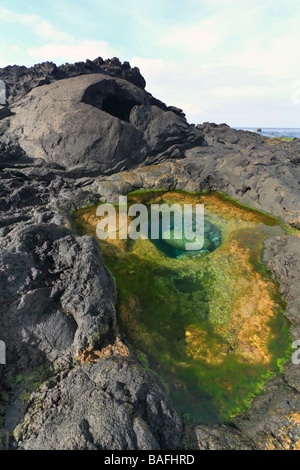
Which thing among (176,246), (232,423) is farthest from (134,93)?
(232,423)

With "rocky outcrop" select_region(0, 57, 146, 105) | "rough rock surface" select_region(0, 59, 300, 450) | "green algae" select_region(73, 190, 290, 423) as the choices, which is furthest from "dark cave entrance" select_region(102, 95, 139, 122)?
"green algae" select_region(73, 190, 290, 423)

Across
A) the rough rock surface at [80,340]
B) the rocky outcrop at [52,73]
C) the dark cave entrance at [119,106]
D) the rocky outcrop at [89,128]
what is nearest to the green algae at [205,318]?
the rough rock surface at [80,340]

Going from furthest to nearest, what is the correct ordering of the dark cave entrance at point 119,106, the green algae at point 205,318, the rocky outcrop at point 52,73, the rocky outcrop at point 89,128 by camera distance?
the rocky outcrop at point 52,73, the dark cave entrance at point 119,106, the rocky outcrop at point 89,128, the green algae at point 205,318

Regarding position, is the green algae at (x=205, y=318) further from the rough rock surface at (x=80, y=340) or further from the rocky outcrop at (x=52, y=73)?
the rocky outcrop at (x=52, y=73)

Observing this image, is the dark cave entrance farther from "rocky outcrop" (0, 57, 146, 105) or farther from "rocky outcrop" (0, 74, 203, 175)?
"rocky outcrop" (0, 57, 146, 105)

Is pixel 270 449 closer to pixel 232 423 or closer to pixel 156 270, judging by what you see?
pixel 232 423

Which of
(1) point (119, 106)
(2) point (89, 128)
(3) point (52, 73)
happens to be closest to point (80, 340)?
(2) point (89, 128)
